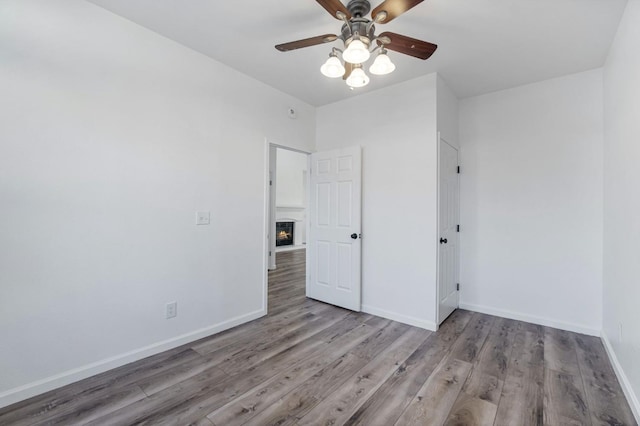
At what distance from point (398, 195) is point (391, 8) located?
6.51ft

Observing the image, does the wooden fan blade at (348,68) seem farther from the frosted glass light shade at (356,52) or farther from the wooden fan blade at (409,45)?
the frosted glass light shade at (356,52)

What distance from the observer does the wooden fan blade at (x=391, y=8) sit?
1531 mm

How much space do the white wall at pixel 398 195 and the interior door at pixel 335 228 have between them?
123mm

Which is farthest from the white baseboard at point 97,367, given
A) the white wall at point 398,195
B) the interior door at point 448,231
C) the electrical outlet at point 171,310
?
the interior door at point 448,231

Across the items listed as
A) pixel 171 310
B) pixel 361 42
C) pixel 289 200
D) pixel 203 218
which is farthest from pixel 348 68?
pixel 289 200

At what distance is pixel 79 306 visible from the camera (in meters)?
2.03

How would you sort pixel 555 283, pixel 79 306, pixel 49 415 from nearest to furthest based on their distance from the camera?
1. pixel 49 415
2. pixel 79 306
3. pixel 555 283

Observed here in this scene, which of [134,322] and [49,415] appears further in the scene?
[134,322]

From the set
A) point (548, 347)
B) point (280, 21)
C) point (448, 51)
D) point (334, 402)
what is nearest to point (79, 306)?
point (334, 402)

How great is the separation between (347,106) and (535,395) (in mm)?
3378

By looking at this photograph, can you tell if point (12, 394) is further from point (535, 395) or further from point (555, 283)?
point (555, 283)

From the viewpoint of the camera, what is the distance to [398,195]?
128 inches

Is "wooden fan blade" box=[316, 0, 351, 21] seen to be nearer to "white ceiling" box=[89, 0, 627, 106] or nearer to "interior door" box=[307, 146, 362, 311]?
"white ceiling" box=[89, 0, 627, 106]

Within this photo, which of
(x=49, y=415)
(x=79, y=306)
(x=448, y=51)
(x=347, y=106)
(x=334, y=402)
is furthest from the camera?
(x=347, y=106)
